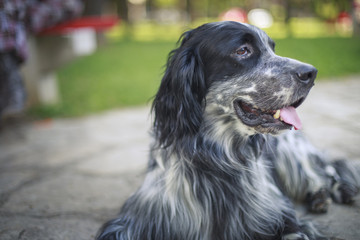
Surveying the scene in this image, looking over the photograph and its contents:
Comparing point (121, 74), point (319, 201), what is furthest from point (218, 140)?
point (121, 74)

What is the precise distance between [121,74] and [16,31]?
4696 mm

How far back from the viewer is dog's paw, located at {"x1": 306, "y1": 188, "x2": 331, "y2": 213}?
231cm

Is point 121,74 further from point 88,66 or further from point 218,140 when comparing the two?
point 218,140

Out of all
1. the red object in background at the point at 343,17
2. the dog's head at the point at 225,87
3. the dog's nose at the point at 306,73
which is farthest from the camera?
the red object in background at the point at 343,17

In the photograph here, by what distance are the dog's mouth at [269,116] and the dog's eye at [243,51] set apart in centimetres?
30

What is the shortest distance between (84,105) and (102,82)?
6.30 ft

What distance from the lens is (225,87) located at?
2.02 m

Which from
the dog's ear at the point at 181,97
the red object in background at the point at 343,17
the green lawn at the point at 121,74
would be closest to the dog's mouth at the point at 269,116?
A: the dog's ear at the point at 181,97

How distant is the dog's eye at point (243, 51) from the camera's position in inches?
79.4

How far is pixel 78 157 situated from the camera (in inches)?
138

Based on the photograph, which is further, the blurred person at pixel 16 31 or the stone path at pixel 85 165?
the blurred person at pixel 16 31

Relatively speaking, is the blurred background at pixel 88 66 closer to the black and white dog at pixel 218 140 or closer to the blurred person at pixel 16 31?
the blurred person at pixel 16 31

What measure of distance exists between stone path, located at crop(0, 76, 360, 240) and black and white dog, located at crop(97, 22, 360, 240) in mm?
344

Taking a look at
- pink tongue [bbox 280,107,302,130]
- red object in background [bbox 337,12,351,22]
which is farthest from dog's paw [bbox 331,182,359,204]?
red object in background [bbox 337,12,351,22]
